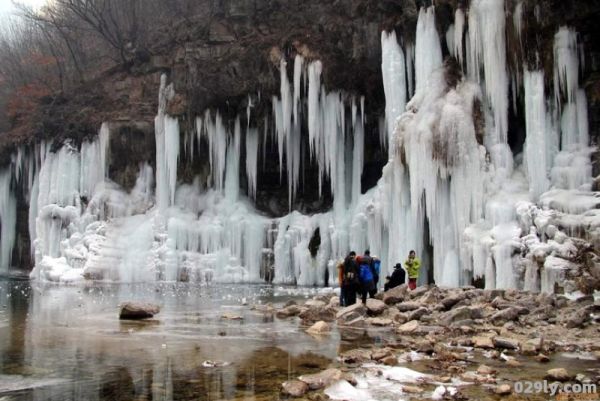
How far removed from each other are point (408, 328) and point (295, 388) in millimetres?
4528

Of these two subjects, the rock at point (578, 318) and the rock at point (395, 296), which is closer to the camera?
the rock at point (578, 318)

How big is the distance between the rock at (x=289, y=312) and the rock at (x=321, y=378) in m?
6.50

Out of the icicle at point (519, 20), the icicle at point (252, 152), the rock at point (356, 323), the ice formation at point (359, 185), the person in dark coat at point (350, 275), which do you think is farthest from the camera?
the icicle at point (252, 152)

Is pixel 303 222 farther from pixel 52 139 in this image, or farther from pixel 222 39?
pixel 52 139

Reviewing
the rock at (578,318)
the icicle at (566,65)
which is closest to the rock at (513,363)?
the rock at (578,318)

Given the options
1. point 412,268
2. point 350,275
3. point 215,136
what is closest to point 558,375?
point 350,275

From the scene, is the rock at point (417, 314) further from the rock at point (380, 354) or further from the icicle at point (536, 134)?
the icicle at point (536, 134)

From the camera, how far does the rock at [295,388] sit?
5.68 m

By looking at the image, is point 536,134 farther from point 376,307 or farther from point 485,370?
point 485,370

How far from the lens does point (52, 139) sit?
3259 cm

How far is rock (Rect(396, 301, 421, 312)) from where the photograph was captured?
Result: 1205cm

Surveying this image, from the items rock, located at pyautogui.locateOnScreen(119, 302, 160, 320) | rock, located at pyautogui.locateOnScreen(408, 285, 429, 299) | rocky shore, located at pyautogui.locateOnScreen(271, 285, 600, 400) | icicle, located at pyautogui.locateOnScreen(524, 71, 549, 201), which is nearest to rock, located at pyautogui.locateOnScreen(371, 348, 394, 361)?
rocky shore, located at pyautogui.locateOnScreen(271, 285, 600, 400)

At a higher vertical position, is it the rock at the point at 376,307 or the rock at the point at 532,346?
the rock at the point at 376,307

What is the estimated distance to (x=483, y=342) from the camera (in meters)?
8.12
